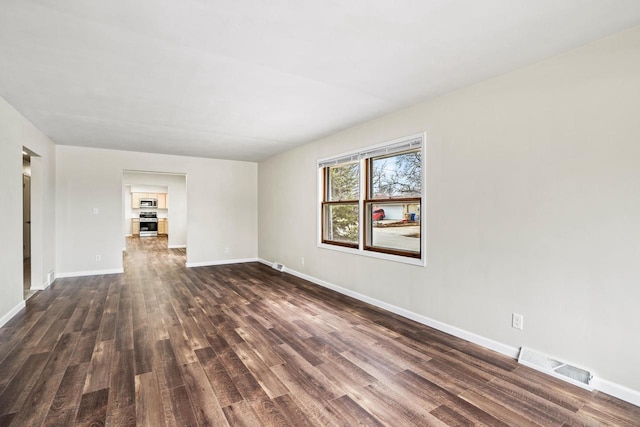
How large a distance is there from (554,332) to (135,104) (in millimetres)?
4556

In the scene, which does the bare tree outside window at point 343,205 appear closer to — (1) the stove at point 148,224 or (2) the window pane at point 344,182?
(2) the window pane at point 344,182

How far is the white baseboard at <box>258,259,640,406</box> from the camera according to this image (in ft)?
6.59

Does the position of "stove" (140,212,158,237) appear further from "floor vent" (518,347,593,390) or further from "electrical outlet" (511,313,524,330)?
"floor vent" (518,347,593,390)

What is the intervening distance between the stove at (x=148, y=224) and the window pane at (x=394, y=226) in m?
12.4

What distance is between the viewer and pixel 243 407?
1897mm

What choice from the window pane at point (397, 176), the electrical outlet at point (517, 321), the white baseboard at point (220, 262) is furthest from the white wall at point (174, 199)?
the electrical outlet at point (517, 321)

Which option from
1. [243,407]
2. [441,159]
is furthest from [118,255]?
[441,159]

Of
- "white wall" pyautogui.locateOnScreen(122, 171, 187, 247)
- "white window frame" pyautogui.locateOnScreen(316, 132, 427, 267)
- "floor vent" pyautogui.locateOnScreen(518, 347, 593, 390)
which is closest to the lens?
"floor vent" pyautogui.locateOnScreen(518, 347, 593, 390)

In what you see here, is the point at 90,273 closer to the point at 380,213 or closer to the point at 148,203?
the point at 380,213

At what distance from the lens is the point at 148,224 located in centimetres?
1351

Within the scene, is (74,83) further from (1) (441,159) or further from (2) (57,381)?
(1) (441,159)

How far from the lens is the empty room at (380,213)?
1.89 meters

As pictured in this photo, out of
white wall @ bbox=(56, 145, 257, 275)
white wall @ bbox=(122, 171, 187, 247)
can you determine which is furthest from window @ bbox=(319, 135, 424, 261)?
white wall @ bbox=(122, 171, 187, 247)

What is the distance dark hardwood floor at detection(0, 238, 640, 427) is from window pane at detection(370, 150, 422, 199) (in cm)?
150
